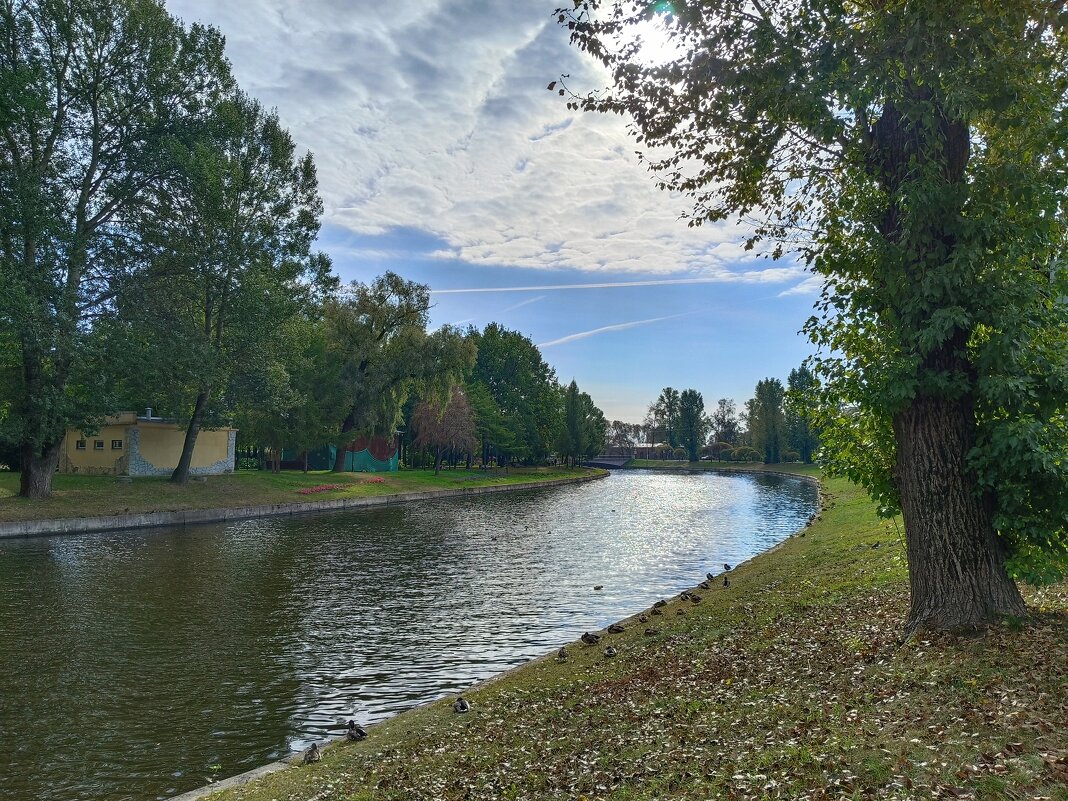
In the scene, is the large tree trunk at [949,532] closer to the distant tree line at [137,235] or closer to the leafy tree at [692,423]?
the distant tree line at [137,235]

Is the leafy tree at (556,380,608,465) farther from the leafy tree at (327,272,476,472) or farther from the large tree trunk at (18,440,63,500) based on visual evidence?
the large tree trunk at (18,440,63,500)

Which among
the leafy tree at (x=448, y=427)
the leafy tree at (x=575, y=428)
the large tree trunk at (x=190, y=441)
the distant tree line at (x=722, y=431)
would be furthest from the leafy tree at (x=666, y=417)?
the large tree trunk at (x=190, y=441)

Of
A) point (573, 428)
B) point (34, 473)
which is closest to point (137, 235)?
point (34, 473)

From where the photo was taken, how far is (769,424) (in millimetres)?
123125

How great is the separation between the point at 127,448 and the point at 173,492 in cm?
1312

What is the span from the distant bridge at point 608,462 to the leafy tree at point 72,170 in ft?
341

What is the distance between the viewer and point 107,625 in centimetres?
1466

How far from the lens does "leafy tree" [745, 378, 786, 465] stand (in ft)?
400

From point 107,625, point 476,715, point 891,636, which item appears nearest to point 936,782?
point 891,636

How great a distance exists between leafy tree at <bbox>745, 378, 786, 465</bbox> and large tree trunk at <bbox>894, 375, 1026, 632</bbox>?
382ft

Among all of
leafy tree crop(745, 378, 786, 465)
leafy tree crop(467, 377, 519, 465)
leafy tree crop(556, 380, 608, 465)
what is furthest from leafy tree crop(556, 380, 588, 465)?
leafy tree crop(745, 378, 786, 465)

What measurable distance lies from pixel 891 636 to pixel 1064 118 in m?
6.50

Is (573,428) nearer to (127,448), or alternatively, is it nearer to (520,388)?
(520,388)

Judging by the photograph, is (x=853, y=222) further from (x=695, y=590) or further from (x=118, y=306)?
(x=118, y=306)
